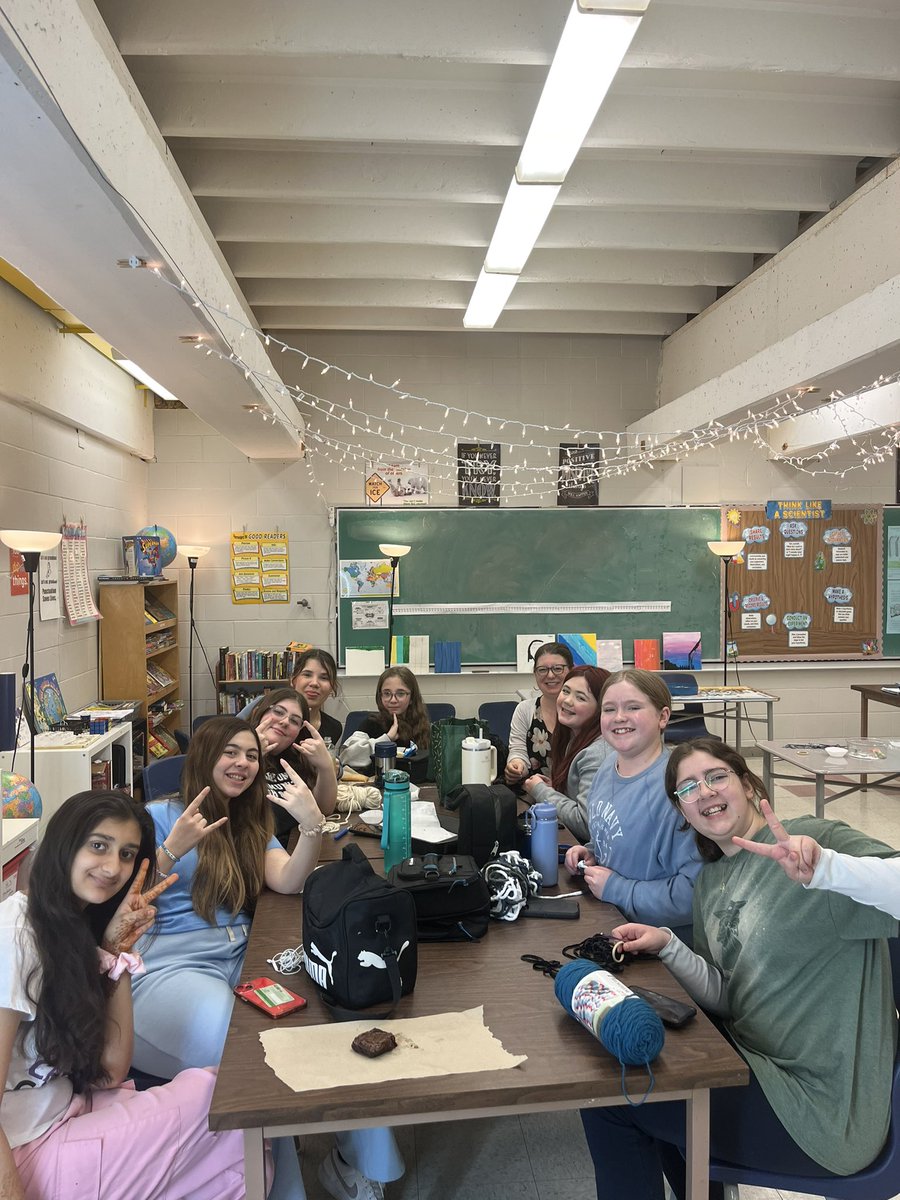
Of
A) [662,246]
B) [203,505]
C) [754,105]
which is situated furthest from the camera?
[203,505]

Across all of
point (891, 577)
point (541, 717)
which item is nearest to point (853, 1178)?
point (541, 717)

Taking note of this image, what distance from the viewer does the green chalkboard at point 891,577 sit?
264 inches

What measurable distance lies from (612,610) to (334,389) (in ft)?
9.15

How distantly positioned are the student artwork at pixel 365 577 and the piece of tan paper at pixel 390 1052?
4.98 metres

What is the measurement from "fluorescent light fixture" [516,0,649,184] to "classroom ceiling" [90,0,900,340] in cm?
23

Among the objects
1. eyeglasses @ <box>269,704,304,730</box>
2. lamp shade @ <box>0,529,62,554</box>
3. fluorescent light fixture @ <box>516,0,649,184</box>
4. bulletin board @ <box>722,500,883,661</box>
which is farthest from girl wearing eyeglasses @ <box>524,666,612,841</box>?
bulletin board @ <box>722,500,883,661</box>

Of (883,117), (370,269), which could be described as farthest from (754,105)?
(370,269)

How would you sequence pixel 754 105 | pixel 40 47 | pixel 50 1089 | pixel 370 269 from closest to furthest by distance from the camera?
pixel 50 1089
pixel 40 47
pixel 754 105
pixel 370 269

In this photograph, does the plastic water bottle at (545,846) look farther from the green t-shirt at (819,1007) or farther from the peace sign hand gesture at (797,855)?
the peace sign hand gesture at (797,855)

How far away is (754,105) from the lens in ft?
11.0

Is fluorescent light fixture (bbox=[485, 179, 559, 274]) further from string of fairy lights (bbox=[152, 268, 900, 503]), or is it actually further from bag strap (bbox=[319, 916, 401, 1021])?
bag strap (bbox=[319, 916, 401, 1021])

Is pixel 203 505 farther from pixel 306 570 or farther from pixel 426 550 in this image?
pixel 426 550

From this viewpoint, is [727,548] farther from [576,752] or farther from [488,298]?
[576,752]

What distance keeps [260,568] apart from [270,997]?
5.00m
